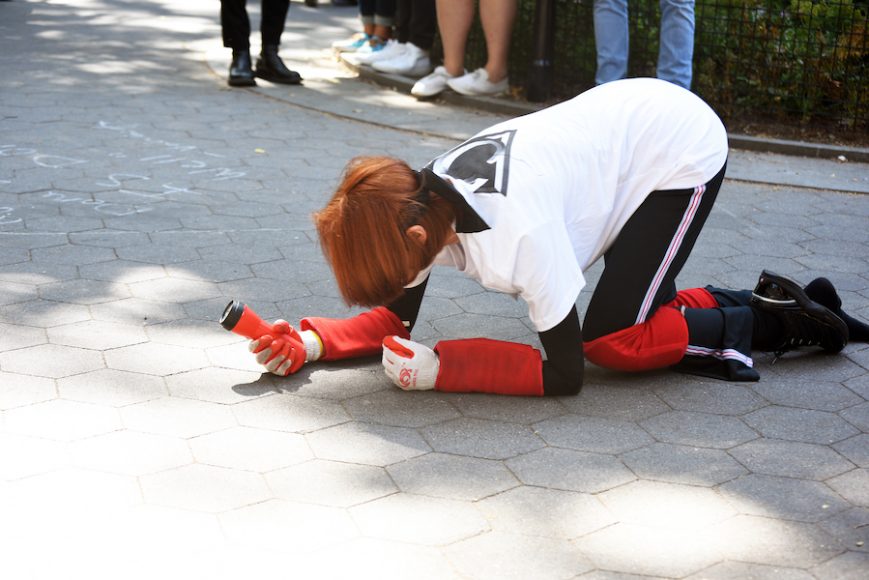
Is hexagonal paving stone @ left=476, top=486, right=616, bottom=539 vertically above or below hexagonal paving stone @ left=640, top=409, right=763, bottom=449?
below

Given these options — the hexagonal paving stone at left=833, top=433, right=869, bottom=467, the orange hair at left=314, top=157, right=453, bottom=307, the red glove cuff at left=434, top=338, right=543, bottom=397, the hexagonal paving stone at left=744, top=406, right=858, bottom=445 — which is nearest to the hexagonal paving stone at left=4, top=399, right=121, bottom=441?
the orange hair at left=314, top=157, right=453, bottom=307

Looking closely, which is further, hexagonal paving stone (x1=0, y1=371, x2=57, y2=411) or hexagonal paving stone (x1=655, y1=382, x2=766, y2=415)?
hexagonal paving stone (x1=655, y1=382, x2=766, y2=415)

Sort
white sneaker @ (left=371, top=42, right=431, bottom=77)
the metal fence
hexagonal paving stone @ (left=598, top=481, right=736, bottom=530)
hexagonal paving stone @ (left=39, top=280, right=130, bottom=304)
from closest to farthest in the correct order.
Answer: hexagonal paving stone @ (left=598, top=481, right=736, bottom=530)
hexagonal paving stone @ (left=39, top=280, right=130, bottom=304)
the metal fence
white sneaker @ (left=371, top=42, right=431, bottom=77)

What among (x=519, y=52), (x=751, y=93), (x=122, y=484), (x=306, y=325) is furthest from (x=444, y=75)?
(x=122, y=484)

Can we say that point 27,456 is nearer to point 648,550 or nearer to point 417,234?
point 417,234

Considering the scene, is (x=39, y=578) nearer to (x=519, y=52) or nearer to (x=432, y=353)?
(x=432, y=353)

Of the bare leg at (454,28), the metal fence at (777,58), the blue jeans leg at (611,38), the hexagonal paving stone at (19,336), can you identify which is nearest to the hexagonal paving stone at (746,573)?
the hexagonal paving stone at (19,336)

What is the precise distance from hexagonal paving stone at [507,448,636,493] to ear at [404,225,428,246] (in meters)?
0.57

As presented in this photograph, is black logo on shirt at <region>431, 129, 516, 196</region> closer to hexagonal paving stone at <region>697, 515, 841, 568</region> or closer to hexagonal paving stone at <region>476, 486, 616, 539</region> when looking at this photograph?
hexagonal paving stone at <region>476, 486, 616, 539</region>

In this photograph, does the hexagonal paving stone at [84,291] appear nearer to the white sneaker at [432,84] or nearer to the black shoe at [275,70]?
the white sneaker at [432,84]

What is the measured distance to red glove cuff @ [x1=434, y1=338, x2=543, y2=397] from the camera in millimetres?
2971

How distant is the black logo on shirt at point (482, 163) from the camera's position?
271 centimetres

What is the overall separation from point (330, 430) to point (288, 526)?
18.8 inches

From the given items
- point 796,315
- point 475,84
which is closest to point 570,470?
point 796,315
